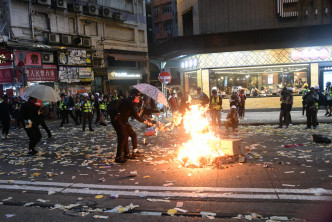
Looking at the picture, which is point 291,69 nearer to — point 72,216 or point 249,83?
point 249,83

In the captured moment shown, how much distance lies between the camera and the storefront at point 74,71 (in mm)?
24438

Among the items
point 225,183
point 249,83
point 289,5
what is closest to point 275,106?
point 249,83

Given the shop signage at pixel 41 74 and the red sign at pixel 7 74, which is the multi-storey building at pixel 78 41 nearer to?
the shop signage at pixel 41 74

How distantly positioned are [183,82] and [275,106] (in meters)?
8.01

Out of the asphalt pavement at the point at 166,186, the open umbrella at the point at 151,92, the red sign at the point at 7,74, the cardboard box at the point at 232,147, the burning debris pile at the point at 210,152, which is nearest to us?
the asphalt pavement at the point at 166,186

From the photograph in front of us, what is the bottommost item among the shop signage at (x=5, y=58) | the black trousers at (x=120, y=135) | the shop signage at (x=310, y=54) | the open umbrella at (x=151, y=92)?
the black trousers at (x=120, y=135)

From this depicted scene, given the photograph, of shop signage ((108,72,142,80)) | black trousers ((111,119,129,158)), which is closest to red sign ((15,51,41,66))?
shop signage ((108,72,142,80))

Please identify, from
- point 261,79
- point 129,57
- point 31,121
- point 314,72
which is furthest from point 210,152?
point 129,57

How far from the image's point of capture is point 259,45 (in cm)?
2022

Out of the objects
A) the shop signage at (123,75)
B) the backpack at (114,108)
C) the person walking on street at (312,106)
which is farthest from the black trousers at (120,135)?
the shop signage at (123,75)

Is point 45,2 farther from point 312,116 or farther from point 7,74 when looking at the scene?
point 312,116

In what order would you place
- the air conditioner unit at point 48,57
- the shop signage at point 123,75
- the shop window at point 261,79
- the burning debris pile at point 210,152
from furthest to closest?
the shop signage at point 123,75 < the air conditioner unit at point 48,57 < the shop window at point 261,79 < the burning debris pile at point 210,152

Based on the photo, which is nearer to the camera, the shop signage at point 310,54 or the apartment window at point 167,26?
the shop signage at point 310,54

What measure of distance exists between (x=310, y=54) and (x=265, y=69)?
127 inches
